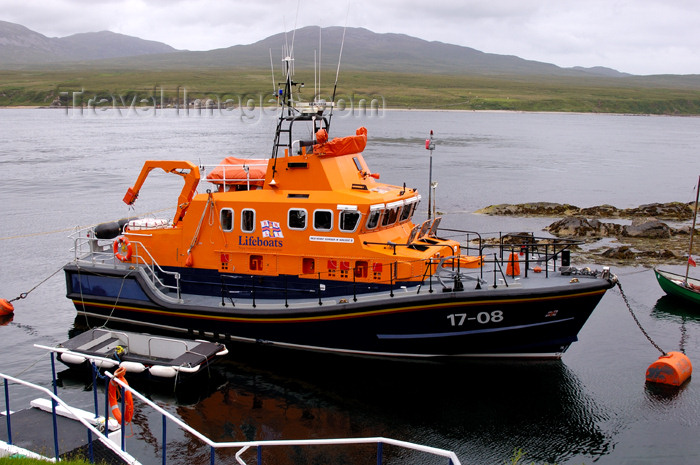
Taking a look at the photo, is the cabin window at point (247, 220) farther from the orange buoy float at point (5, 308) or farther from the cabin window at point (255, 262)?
the orange buoy float at point (5, 308)

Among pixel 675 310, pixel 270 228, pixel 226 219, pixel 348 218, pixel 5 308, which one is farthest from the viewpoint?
pixel 675 310

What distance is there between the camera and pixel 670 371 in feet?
45.4

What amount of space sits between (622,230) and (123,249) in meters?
21.3

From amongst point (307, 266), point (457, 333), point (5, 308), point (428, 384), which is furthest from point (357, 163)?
point (5, 308)

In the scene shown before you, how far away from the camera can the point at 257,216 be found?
14266mm

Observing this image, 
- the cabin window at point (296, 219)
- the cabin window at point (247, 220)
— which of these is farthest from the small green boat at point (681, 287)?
the cabin window at point (247, 220)

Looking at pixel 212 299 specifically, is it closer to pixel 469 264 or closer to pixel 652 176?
pixel 469 264

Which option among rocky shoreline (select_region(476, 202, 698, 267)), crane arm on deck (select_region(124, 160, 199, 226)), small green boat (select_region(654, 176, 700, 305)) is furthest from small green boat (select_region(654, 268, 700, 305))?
crane arm on deck (select_region(124, 160, 199, 226))

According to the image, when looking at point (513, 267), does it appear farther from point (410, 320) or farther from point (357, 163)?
point (357, 163)

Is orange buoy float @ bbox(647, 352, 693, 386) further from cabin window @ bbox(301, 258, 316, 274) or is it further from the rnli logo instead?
the rnli logo

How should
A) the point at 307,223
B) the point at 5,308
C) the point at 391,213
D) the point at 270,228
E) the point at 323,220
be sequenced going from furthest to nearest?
the point at 5,308
the point at 391,213
the point at 270,228
the point at 307,223
the point at 323,220

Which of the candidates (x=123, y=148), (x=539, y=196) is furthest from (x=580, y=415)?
(x=123, y=148)

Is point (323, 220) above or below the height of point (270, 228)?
above

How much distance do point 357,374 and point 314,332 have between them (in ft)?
4.21
